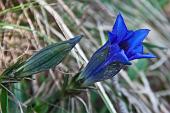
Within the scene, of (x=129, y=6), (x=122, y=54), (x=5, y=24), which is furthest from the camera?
(x=129, y=6)

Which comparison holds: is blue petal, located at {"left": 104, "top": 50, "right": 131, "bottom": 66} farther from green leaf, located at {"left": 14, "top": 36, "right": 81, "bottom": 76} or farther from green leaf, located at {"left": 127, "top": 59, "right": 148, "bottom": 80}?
green leaf, located at {"left": 127, "top": 59, "right": 148, "bottom": 80}

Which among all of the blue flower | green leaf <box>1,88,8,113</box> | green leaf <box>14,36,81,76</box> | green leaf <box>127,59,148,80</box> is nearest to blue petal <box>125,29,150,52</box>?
the blue flower

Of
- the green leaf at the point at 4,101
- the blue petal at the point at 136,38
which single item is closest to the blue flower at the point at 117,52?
the blue petal at the point at 136,38

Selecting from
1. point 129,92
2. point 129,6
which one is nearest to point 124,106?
point 129,92

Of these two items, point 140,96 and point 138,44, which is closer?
point 138,44

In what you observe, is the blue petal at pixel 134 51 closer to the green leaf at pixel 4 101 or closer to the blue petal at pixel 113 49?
the blue petal at pixel 113 49

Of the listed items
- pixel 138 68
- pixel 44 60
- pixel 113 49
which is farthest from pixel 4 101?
pixel 138 68

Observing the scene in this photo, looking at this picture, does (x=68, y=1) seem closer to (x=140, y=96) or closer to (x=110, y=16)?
(x=110, y=16)

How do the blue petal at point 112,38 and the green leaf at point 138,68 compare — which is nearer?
the blue petal at point 112,38
